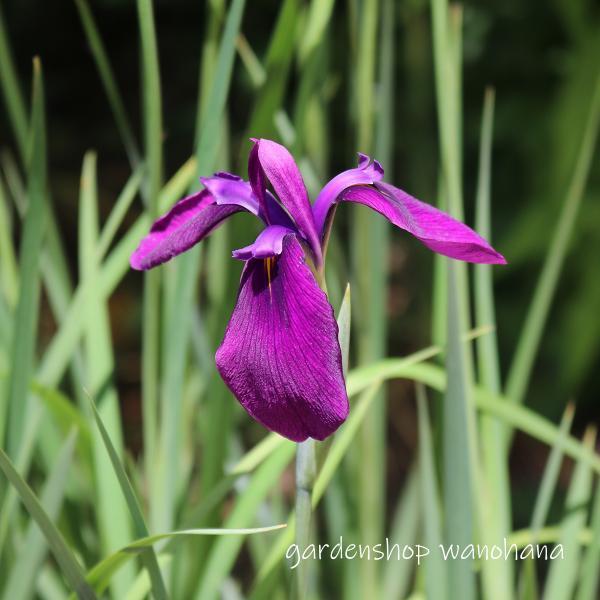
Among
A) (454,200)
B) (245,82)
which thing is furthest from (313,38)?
(245,82)

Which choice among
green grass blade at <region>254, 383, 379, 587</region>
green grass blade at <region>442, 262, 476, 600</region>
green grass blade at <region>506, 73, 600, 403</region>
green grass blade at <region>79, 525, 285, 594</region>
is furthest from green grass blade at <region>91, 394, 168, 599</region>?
green grass blade at <region>506, 73, 600, 403</region>

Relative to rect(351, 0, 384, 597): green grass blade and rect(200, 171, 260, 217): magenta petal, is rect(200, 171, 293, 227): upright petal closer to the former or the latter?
rect(200, 171, 260, 217): magenta petal

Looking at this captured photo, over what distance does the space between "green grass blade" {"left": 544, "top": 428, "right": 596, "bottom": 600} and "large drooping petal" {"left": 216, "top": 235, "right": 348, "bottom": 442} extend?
0.46 m

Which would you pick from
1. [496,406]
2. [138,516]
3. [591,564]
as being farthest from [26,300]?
[591,564]

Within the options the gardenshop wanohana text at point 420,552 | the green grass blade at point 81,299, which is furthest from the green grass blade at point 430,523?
the green grass blade at point 81,299

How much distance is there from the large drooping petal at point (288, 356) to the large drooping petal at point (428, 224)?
8 cm

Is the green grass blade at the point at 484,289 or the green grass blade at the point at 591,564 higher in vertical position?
the green grass blade at the point at 484,289

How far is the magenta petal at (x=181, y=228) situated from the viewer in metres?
0.62

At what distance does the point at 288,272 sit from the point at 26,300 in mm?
342

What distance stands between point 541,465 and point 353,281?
3.90 feet

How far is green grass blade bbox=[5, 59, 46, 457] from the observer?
30.1 inches

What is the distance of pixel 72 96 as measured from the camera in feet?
8.68

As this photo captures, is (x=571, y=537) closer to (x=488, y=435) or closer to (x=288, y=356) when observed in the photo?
(x=488, y=435)

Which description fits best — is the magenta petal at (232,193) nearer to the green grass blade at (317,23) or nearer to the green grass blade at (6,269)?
the green grass blade at (317,23)
